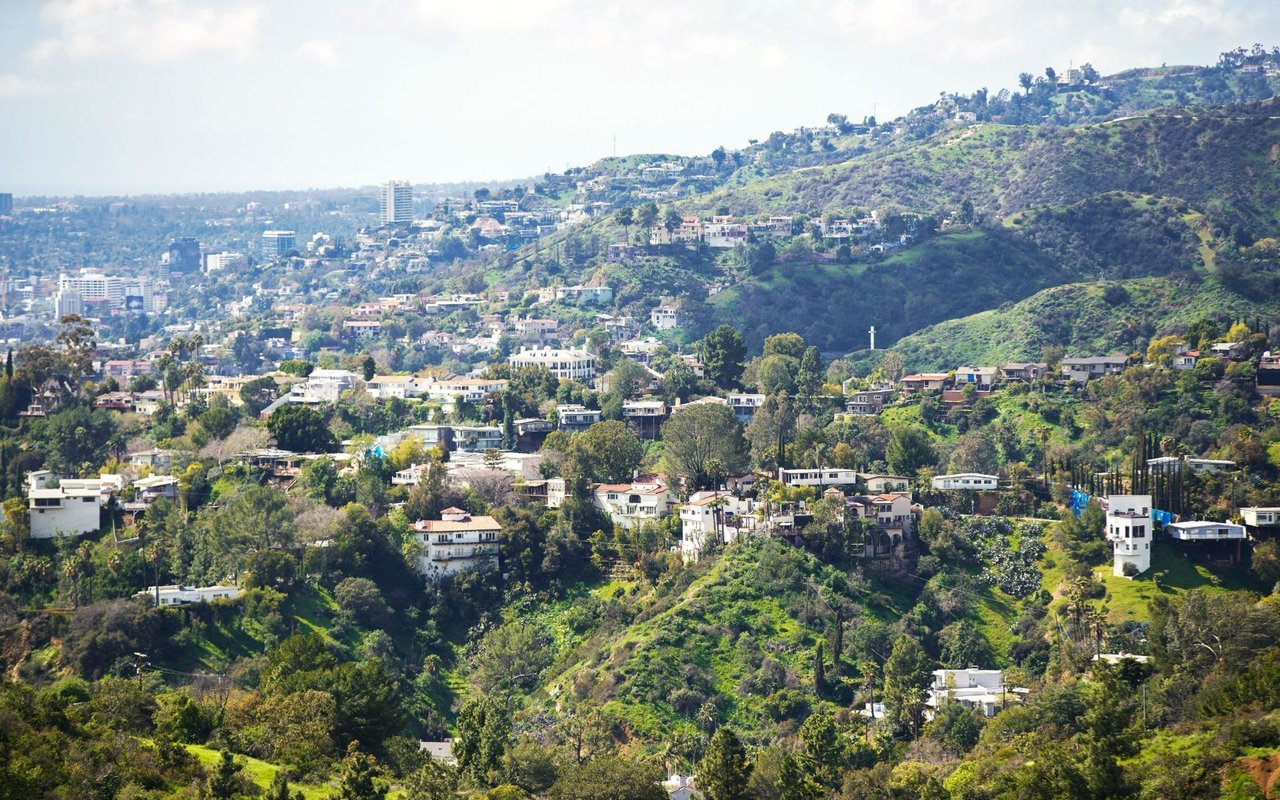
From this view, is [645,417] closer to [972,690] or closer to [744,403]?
[744,403]

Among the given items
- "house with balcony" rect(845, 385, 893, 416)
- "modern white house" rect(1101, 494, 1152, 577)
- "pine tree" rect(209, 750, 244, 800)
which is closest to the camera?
→ "pine tree" rect(209, 750, 244, 800)

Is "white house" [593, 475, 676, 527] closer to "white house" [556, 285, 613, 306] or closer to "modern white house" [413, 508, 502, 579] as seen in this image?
"modern white house" [413, 508, 502, 579]

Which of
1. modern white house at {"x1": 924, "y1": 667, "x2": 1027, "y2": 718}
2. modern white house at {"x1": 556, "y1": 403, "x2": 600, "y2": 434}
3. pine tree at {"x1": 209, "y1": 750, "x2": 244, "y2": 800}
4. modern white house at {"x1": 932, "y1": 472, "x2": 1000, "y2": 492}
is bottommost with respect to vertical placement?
modern white house at {"x1": 924, "y1": 667, "x2": 1027, "y2": 718}

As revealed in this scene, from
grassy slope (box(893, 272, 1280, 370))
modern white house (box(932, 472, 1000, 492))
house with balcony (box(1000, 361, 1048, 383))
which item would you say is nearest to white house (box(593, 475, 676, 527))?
modern white house (box(932, 472, 1000, 492))

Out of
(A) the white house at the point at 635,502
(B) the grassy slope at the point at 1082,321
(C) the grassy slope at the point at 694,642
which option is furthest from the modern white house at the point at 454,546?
(B) the grassy slope at the point at 1082,321

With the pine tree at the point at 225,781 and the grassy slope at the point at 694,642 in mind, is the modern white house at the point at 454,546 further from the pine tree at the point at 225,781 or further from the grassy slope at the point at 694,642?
the pine tree at the point at 225,781

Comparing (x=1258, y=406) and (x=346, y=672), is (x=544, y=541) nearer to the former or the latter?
(x=346, y=672)
